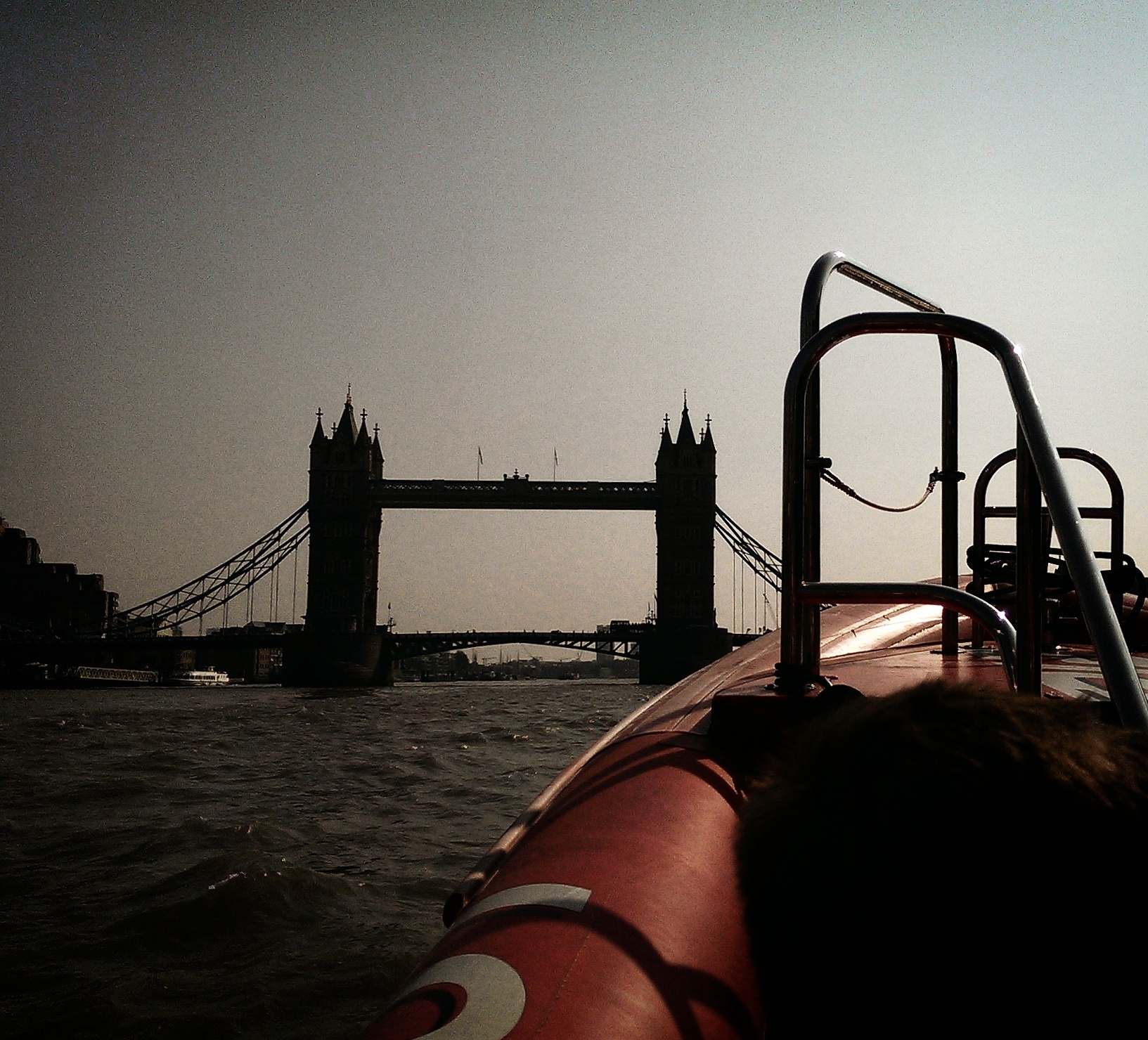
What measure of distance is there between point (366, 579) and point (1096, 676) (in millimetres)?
43113

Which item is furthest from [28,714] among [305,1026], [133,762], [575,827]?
[575,827]

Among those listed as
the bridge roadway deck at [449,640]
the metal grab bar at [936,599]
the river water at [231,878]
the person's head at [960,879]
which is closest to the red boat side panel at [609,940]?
the person's head at [960,879]

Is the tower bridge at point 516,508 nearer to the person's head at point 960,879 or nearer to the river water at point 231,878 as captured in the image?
the river water at point 231,878

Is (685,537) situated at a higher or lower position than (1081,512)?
higher

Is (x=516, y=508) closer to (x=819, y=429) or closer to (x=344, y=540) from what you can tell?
(x=344, y=540)

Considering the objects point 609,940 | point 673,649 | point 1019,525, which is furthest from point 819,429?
point 673,649

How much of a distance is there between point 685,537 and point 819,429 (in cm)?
4270

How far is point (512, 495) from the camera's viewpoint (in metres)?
42.0

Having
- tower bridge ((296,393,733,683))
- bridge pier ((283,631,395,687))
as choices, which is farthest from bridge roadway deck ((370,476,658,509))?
bridge pier ((283,631,395,687))

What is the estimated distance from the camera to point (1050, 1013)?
0.46 m

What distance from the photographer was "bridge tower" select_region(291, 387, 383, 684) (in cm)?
4209

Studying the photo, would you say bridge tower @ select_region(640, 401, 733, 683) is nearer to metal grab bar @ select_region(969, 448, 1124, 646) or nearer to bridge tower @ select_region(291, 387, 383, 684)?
bridge tower @ select_region(291, 387, 383, 684)

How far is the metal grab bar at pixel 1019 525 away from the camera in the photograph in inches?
33.2

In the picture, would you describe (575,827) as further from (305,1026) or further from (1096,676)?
(305,1026)
